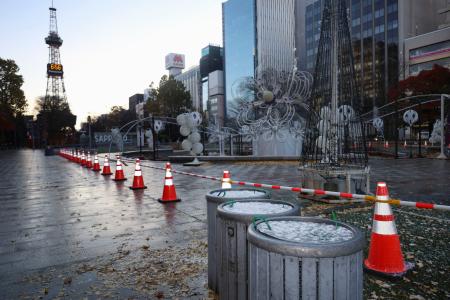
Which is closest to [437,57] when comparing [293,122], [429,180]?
[293,122]

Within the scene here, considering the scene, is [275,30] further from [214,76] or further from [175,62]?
[175,62]

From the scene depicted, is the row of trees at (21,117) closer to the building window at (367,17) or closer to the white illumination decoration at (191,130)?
the white illumination decoration at (191,130)

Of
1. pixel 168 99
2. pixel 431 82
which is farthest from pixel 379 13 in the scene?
pixel 168 99

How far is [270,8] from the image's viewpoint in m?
120

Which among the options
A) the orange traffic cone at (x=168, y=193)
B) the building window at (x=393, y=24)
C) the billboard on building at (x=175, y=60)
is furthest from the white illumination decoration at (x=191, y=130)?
the billboard on building at (x=175, y=60)

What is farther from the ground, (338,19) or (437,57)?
(437,57)

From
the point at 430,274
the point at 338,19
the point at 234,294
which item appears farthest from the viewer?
the point at 338,19

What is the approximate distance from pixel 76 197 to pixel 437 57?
7311cm

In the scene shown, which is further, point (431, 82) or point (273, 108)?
point (431, 82)

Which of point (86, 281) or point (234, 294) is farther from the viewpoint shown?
point (86, 281)

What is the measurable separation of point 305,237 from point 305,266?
12.5 inches

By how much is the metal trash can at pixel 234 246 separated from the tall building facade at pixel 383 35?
74.6 metres

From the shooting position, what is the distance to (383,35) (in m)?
77.0

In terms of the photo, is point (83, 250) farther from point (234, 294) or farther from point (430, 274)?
point (430, 274)
